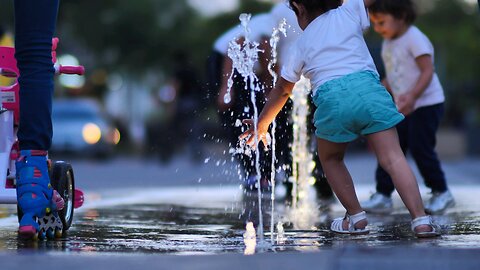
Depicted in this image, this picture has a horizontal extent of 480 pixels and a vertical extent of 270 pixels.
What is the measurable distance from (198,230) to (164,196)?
11.9ft

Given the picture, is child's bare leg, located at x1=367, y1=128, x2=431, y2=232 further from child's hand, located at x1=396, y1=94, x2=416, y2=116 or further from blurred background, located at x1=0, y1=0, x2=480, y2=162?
blurred background, located at x1=0, y1=0, x2=480, y2=162

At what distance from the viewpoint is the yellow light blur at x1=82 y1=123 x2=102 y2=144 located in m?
25.2

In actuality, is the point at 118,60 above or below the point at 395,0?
above

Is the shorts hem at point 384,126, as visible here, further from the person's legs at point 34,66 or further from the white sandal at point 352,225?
the person's legs at point 34,66

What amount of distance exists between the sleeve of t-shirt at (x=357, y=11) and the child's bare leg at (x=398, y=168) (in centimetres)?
59

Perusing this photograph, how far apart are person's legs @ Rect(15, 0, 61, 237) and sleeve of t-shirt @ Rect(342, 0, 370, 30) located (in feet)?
4.74

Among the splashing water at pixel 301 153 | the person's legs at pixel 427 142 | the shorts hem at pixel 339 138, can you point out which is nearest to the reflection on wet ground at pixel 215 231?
the shorts hem at pixel 339 138

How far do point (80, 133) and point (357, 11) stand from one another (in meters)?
20.5

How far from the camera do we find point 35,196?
4656 mm

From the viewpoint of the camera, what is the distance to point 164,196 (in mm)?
9070

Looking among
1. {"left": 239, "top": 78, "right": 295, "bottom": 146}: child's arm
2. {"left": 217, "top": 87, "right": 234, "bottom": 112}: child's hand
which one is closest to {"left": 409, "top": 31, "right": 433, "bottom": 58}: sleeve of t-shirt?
{"left": 217, "top": 87, "right": 234, "bottom": 112}: child's hand

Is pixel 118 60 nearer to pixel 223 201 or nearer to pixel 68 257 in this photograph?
pixel 223 201

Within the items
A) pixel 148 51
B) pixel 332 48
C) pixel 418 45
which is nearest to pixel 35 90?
pixel 332 48

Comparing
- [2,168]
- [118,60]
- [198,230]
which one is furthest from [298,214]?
[118,60]
